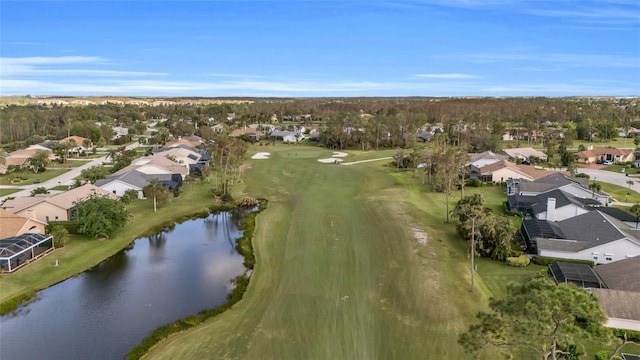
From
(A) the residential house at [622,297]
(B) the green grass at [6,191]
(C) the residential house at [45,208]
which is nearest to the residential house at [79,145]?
(B) the green grass at [6,191]

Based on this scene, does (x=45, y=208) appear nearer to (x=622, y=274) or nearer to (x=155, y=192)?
(x=155, y=192)

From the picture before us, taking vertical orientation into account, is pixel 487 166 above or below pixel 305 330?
above

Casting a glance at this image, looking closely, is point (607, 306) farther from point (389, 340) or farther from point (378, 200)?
point (378, 200)

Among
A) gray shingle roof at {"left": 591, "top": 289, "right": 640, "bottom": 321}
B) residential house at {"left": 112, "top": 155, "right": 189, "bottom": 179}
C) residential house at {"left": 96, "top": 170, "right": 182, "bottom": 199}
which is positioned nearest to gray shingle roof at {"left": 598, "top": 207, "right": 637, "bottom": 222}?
gray shingle roof at {"left": 591, "top": 289, "right": 640, "bottom": 321}

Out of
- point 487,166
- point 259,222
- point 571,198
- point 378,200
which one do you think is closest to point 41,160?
point 259,222

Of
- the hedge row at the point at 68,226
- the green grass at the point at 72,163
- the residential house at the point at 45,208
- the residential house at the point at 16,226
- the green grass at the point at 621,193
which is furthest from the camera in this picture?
the green grass at the point at 72,163

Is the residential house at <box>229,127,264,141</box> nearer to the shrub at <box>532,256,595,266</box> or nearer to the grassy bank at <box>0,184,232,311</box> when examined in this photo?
the grassy bank at <box>0,184,232,311</box>

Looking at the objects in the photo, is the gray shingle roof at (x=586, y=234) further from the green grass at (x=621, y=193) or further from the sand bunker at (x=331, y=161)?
the sand bunker at (x=331, y=161)
